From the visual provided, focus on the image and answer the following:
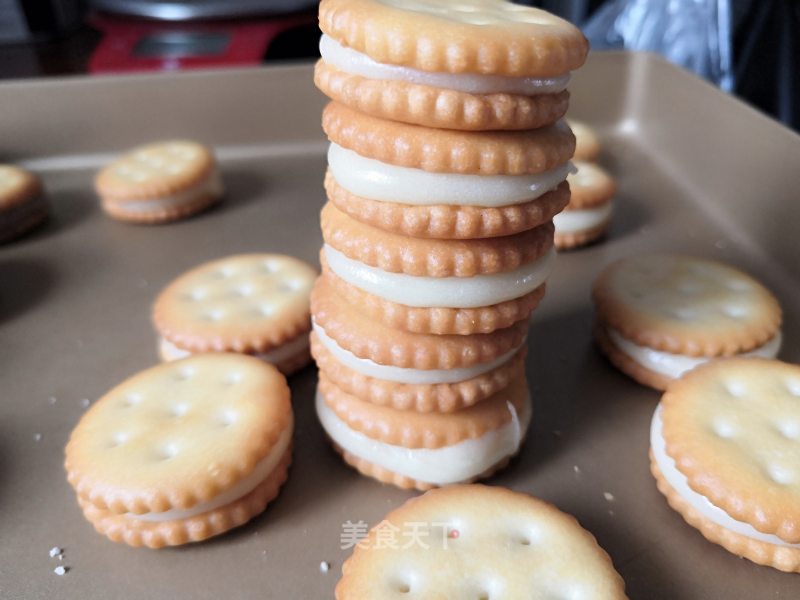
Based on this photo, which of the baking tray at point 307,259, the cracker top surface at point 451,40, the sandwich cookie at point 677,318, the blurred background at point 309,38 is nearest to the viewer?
the cracker top surface at point 451,40

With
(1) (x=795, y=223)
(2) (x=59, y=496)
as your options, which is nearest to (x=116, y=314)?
(2) (x=59, y=496)

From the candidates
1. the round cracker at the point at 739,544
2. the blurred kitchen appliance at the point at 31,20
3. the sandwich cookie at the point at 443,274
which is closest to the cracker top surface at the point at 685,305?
the round cracker at the point at 739,544

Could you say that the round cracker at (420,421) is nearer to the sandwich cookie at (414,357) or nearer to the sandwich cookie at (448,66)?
the sandwich cookie at (414,357)

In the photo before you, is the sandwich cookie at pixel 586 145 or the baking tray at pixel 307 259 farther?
the sandwich cookie at pixel 586 145

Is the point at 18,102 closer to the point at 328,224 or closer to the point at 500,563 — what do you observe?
the point at 328,224

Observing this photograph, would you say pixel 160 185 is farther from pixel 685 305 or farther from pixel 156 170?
pixel 685 305

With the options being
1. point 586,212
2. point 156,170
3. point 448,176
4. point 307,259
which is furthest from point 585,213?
point 156,170
